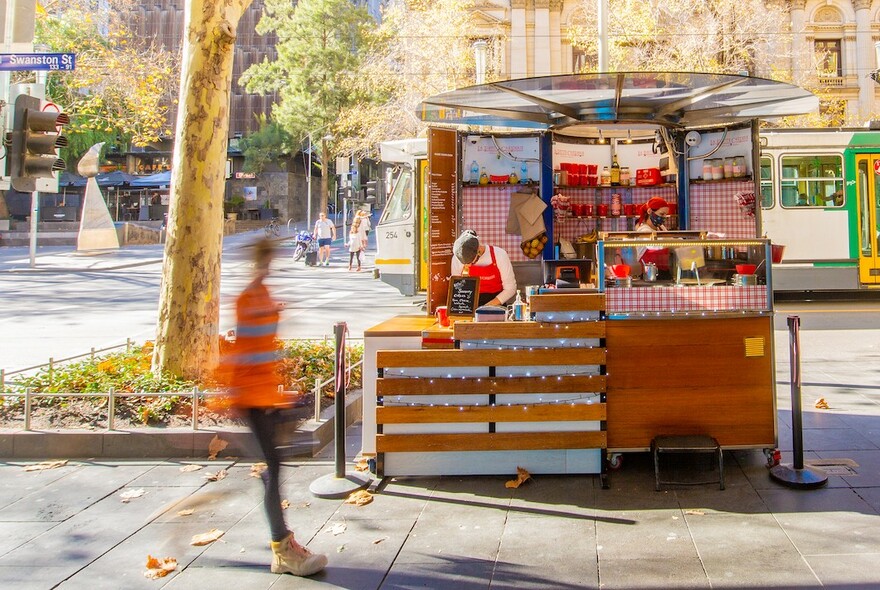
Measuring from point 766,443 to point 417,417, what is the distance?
263 centimetres

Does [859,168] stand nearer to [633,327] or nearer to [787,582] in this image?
[633,327]

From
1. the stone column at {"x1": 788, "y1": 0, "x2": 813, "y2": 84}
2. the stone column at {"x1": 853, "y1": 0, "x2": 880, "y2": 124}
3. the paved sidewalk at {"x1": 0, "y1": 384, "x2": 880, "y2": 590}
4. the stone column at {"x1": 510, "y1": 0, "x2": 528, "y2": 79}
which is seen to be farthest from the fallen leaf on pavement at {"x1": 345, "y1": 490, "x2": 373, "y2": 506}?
the stone column at {"x1": 853, "y1": 0, "x2": 880, "y2": 124}

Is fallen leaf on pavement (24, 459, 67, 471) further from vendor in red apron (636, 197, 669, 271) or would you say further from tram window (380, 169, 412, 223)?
tram window (380, 169, 412, 223)

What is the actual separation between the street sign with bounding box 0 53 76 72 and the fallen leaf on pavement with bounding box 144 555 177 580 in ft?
16.3

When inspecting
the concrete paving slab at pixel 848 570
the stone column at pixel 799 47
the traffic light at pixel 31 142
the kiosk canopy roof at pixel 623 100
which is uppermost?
the stone column at pixel 799 47

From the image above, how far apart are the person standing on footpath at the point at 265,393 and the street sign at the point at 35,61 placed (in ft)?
14.1

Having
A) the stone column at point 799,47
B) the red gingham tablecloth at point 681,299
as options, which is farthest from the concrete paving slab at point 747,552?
the stone column at point 799,47

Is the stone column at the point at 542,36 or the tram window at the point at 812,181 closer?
the tram window at the point at 812,181

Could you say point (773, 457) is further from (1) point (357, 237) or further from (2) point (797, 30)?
(2) point (797, 30)

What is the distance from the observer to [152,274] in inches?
1071

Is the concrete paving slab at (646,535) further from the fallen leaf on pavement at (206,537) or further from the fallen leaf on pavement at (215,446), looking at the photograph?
the fallen leaf on pavement at (215,446)

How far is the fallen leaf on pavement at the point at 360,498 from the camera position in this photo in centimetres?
530

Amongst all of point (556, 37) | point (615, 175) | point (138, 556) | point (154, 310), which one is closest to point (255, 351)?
point (138, 556)

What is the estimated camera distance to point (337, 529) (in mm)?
4820
